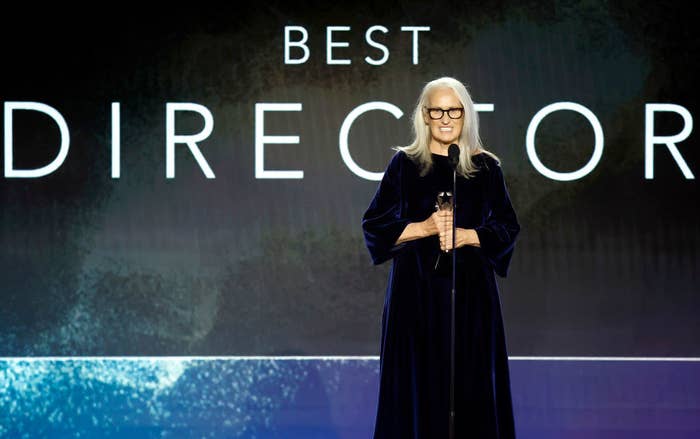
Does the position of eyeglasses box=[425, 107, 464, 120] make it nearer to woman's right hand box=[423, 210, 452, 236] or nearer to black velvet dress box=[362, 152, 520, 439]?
black velvet dress box=[362, 152, 520, 439]

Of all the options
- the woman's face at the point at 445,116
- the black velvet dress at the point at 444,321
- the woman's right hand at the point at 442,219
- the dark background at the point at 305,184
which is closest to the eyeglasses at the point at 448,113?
the woman's face at the point at 445,116

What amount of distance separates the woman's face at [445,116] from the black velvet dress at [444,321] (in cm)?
8

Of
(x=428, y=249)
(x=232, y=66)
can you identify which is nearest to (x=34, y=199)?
(x=232, y=66)

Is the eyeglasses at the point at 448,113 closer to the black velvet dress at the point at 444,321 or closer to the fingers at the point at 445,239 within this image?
the black velvet dress at the point at 444,321

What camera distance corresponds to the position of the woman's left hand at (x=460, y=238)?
8.94ft

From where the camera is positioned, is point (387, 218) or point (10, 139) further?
point (10, 139)

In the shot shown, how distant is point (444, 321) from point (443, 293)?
0.09 meters

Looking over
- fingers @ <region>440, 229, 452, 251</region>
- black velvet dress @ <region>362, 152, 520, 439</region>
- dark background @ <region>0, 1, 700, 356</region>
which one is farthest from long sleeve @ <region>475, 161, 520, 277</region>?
dark background @ <region>0, 1, 700, 356</region>

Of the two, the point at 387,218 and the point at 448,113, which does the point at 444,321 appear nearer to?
the point at 387,218

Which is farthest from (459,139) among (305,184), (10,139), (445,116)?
(10,139)

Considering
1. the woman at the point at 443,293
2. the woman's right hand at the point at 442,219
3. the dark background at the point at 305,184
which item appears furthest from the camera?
the dark background at the point at 305,184

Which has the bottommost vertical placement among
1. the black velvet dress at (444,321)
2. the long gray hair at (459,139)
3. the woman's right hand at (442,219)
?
the black velvet dress at (444,321)

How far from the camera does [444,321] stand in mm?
2828

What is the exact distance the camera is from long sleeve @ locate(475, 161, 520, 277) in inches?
111
